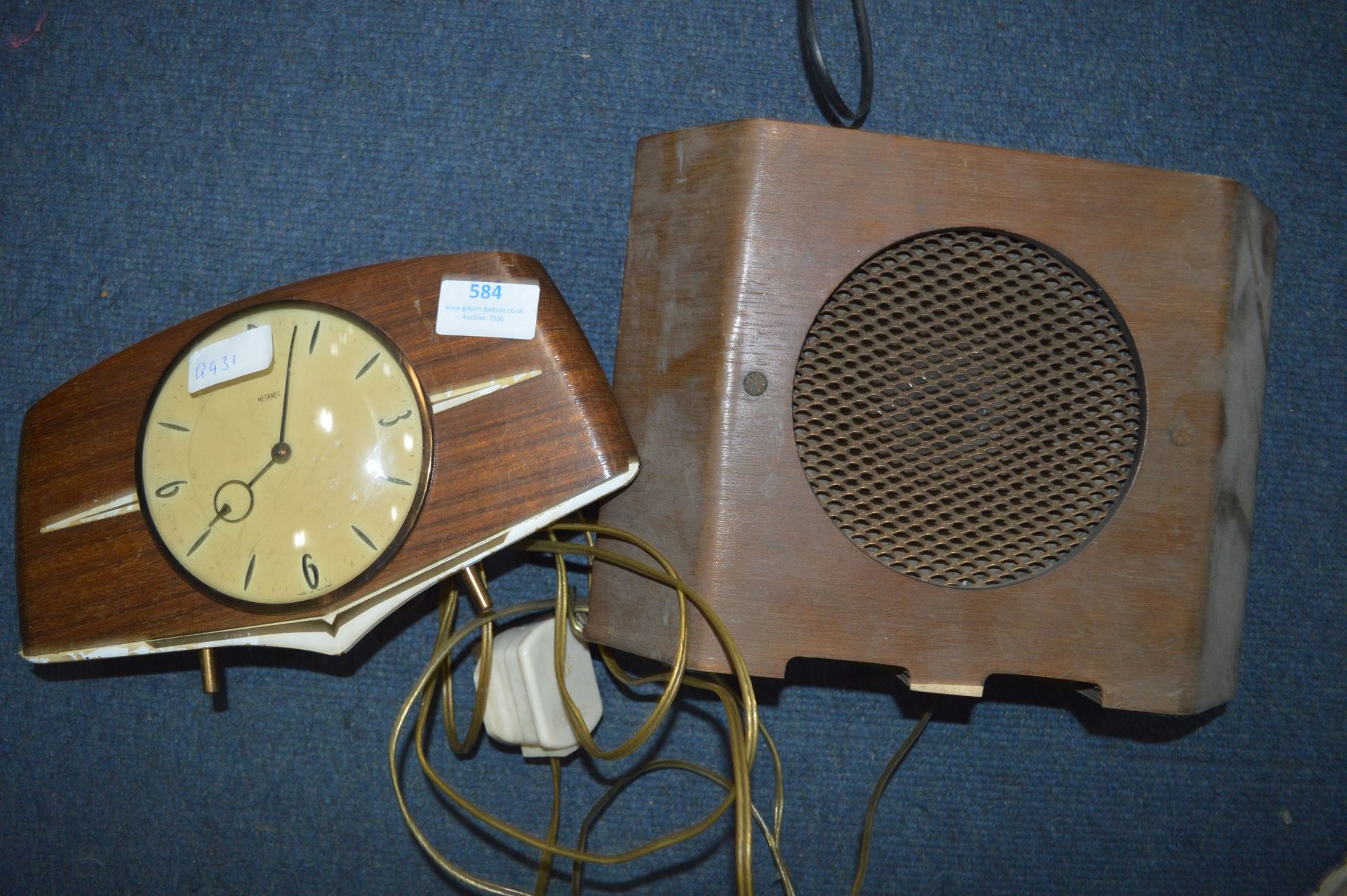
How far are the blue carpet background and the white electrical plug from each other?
0.25 feet

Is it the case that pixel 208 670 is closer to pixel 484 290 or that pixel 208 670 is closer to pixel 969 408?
pixel 484 290

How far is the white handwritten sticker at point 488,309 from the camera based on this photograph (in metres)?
0.66

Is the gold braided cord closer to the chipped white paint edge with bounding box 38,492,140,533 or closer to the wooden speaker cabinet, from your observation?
the wooden speaker cabinet

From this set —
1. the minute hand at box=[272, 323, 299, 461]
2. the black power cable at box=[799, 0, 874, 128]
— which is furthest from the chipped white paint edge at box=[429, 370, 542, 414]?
the black power cable at box=[799, 0, 874, 128]

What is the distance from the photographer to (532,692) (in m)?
0.73

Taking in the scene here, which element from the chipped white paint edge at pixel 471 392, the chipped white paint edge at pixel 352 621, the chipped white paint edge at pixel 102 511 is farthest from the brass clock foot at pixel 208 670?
the chipped white paint edge at pixel 471 392

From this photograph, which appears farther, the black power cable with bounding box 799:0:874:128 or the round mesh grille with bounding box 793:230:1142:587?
the black power cable with bounding box 799:0:874:128

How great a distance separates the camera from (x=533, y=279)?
67 cm

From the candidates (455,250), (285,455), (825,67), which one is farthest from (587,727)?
(825,67)

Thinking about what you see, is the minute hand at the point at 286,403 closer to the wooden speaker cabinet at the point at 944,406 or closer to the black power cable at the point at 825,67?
the wooden speaker cabinet at the point at 944,406

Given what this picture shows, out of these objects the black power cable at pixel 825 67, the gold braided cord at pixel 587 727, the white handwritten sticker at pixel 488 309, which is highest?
the black power cable at pixel 825 67

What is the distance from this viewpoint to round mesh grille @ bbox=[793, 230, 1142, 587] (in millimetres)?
633


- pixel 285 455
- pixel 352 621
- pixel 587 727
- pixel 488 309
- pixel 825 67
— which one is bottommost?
pixel 587 727

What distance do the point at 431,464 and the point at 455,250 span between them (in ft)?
0.84
